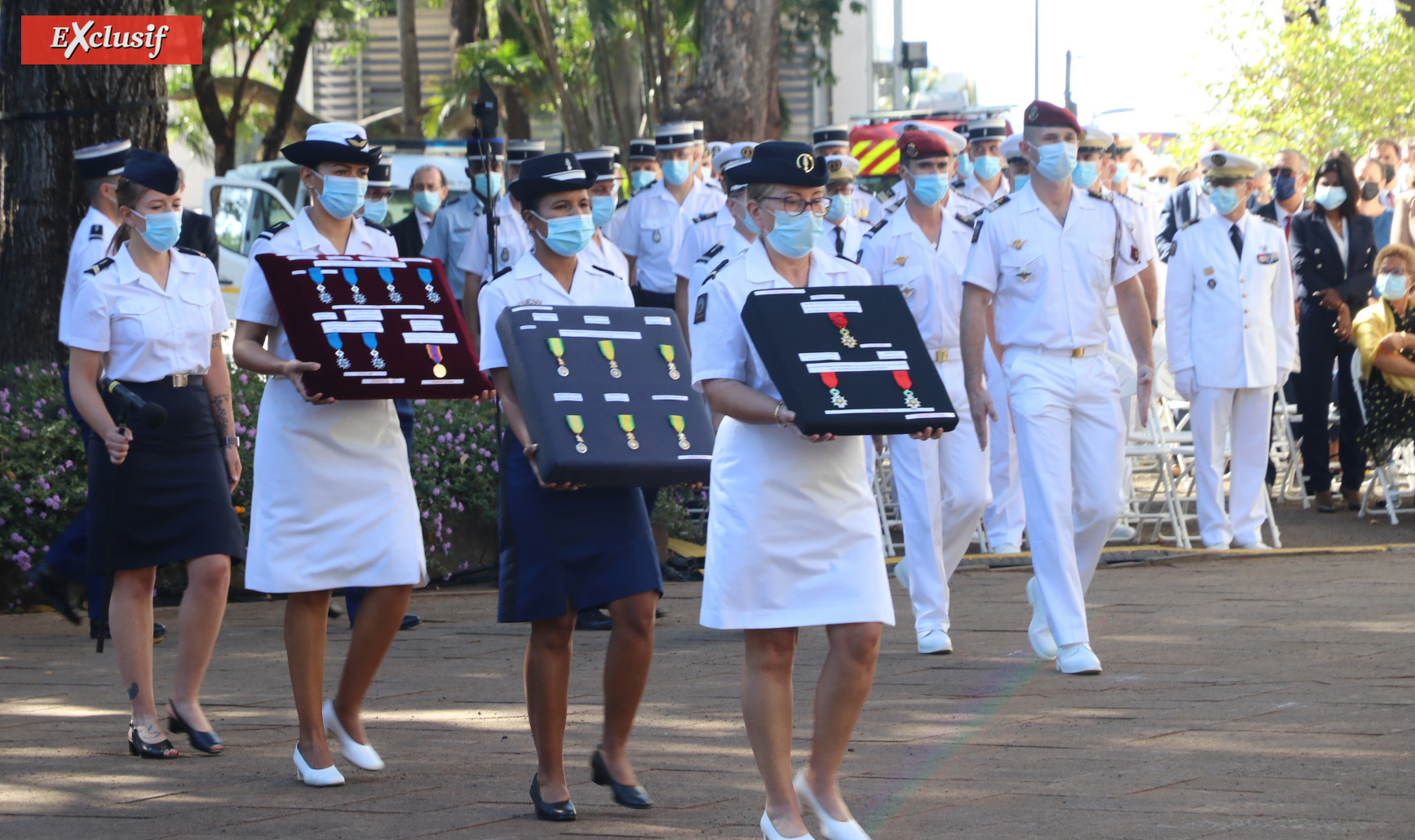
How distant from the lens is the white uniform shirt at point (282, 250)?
5.61m

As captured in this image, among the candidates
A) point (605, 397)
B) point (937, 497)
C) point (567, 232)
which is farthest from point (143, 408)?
point (937, 497)

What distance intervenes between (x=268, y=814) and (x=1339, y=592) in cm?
587

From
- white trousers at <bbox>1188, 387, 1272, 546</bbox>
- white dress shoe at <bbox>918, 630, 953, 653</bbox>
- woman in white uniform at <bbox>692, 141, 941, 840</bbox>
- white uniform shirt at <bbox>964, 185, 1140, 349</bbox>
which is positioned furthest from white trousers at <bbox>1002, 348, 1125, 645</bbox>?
white trousers at <bbox>1188, 387, 1272, 546</bbox>

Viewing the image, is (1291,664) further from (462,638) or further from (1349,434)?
(1349,434)

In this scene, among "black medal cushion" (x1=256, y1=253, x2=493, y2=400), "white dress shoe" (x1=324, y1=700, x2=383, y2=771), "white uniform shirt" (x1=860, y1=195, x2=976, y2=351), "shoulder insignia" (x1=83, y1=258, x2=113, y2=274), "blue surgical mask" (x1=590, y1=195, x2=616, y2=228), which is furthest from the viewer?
"blue surgical mask" (x1=590, y1=195, x2=616, y2=228)

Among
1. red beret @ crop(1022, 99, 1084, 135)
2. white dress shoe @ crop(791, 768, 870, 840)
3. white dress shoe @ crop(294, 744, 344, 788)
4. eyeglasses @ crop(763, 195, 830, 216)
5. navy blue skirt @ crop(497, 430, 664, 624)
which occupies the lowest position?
white dress shoe @ crop(294, 744, 344, 788)

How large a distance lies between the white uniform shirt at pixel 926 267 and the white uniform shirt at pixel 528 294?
2.71m

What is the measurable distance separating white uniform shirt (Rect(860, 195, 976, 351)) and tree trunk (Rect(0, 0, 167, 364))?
4547mm

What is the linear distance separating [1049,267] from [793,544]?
2.89 metres

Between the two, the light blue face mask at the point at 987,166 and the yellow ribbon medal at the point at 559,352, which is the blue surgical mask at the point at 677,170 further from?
the yellow ribbon medal at the point at 559,352

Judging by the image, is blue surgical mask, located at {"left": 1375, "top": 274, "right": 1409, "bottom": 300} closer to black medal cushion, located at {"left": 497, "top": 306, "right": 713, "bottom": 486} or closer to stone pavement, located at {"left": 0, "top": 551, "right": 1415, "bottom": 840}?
stone pavement, located at {"left": 0, "top": 551, "right": 1415, "bottom": 840}

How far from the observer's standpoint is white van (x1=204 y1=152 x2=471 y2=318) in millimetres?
19359

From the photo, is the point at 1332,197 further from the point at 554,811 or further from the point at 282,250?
the point at 554,811

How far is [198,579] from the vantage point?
6.08 m
